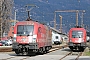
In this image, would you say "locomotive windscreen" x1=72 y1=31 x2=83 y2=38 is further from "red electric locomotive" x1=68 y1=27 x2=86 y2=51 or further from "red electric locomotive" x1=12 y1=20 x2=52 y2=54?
"red electric locomotive" x1=12 y1=20 x2=52 y2=54

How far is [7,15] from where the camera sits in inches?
3127

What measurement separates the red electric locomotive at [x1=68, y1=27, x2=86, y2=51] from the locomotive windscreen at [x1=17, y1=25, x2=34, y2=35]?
34.9 ft

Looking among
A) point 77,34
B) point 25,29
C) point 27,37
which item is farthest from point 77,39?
point 27,37

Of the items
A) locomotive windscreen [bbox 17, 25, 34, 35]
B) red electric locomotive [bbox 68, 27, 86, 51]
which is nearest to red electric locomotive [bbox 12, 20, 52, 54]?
locomotive windscreen [bbox 17, 25, 34, 35]

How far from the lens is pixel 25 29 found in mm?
30000

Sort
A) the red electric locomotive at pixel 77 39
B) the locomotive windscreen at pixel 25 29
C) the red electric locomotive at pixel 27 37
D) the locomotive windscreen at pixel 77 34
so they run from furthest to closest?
the locomotive windscreen at pixel 77 34
the red electric locomotive at pixel 77 39
the locomotive windscreen at pixel 25 29
the red electric locomotive at pixel 27 37

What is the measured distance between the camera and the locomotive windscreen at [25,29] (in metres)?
29.8

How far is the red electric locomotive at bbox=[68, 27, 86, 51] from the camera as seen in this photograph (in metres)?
39.5

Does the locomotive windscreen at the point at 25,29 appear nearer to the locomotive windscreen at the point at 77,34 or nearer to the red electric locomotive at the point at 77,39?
the red electric locomotive at the point at 77,39

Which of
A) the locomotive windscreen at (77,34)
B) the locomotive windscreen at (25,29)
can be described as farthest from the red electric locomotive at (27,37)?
the locomotive windscreen at (77,34)

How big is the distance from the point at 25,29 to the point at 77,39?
450 inches

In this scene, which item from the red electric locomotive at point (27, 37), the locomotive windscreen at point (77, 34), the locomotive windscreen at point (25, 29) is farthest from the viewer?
the locomotive windscreen at point (77, 34)

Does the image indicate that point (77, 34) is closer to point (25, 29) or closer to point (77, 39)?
point (77, 39)

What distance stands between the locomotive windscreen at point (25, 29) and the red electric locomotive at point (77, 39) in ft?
34.9
